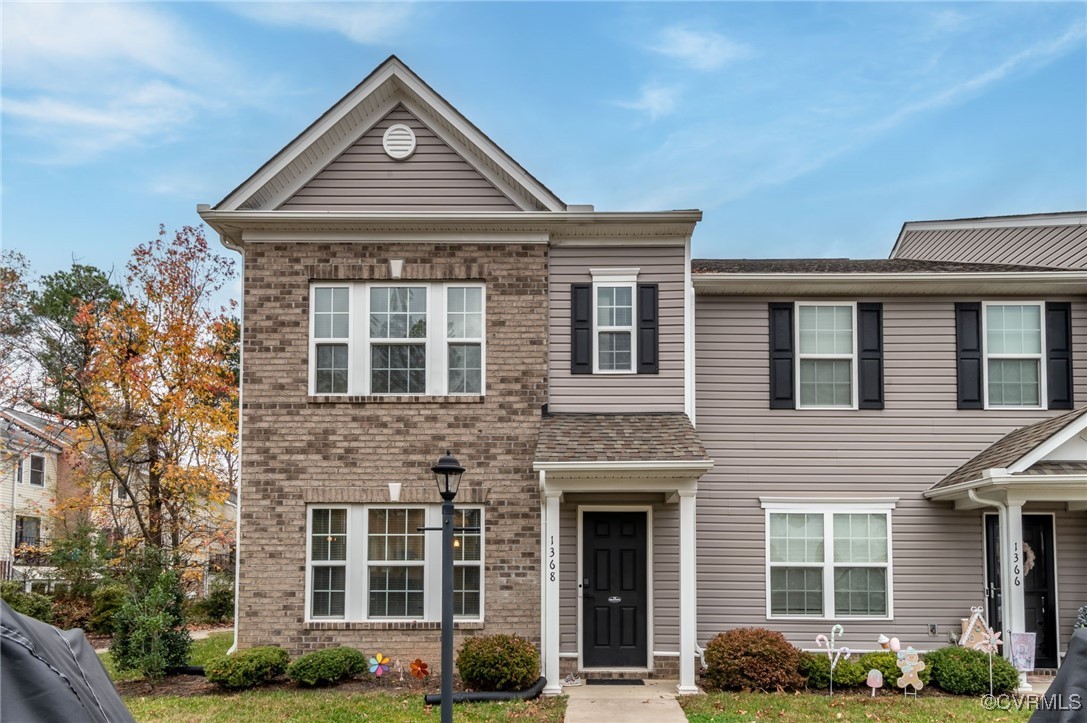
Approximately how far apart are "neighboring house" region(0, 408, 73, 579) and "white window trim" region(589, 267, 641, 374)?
14.7 metres

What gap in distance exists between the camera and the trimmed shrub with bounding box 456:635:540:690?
11.8 metres

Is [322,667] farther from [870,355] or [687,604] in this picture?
[870,355]

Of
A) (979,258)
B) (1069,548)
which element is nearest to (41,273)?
(979,258)

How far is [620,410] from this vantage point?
1377cm

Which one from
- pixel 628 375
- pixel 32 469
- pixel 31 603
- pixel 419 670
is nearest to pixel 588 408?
pixel 628 375

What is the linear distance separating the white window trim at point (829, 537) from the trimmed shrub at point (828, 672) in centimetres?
122

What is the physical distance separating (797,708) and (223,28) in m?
10.6

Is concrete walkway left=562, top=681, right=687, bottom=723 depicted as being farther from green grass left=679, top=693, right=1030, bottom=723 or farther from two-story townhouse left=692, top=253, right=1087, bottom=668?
two-story townhouse left=692, top=253, right=1087, bottom=668

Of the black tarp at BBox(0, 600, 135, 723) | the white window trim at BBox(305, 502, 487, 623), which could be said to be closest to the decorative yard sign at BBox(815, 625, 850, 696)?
the white window trim at BBox(305, 502, 487, 623)

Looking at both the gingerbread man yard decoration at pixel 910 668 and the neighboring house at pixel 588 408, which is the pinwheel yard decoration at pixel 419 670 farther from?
the gingerbread man yard decoration at pixel 910 668

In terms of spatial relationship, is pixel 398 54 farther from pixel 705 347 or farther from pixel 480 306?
pixel 705 347

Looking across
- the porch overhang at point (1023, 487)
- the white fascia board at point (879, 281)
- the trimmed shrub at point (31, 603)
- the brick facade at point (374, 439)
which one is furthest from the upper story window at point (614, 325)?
the trimmed shrub at point (31, 603)

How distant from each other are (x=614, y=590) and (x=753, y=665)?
2.22 m

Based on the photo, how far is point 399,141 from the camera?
1382 cm
